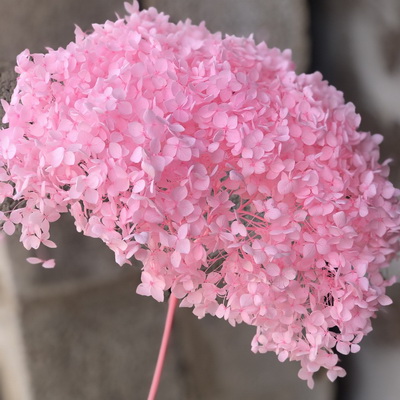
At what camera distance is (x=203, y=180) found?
548 mm

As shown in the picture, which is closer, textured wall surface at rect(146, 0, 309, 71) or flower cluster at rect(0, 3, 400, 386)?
flower cluster at rect(0, 3, 400, 386)

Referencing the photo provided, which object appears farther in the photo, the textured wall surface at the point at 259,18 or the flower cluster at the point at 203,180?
the textured wall surface at the point at 259,18

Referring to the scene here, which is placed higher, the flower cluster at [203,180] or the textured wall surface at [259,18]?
the textured wall surface at [259,18]

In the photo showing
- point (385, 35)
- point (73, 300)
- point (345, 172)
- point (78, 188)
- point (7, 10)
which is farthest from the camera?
point (73, 300)

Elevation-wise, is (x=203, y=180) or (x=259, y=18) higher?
(x=259, y=18)

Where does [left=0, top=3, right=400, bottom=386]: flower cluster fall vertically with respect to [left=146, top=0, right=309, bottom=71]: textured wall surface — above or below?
below

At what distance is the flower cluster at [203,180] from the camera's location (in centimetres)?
54

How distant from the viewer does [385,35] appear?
1.10 m

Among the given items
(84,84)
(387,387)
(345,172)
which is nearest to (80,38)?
(84,84)

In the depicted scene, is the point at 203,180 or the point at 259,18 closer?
the point at 203,180

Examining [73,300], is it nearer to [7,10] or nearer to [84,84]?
[7,10]

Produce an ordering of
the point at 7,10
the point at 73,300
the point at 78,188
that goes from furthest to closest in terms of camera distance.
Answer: the point at 73,300 → the point at 7,10 → the point at 78,188

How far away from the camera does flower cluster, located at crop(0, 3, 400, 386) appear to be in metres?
0.54

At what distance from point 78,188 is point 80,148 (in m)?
0.04
